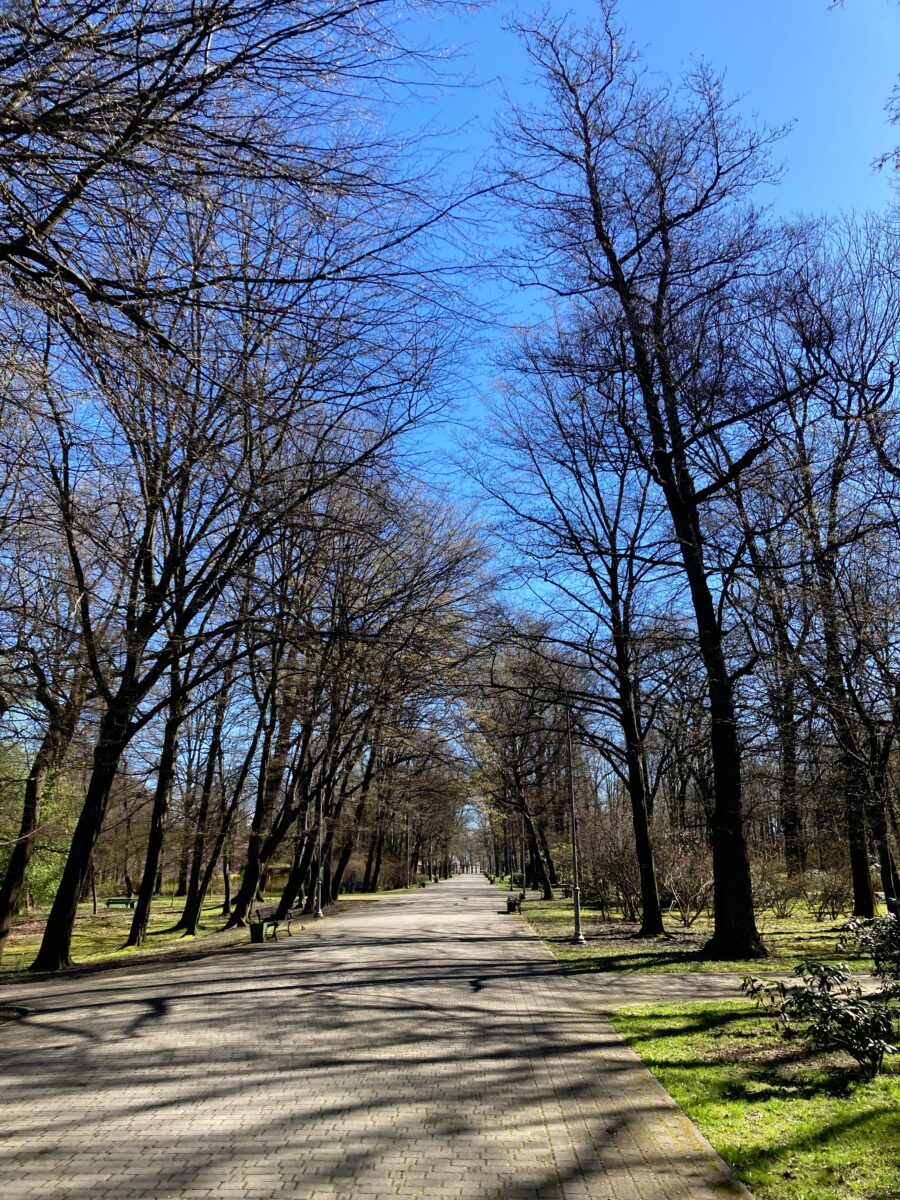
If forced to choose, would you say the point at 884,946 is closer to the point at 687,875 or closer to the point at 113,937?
the point at 687,875

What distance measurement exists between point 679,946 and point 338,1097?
1149 cm

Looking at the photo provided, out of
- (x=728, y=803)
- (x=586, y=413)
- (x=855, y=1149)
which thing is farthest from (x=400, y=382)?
(x=586, y=413)

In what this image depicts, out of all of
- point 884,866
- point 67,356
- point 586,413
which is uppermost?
point 586,413

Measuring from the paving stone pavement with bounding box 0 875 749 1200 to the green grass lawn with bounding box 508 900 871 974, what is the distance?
168 centimetres

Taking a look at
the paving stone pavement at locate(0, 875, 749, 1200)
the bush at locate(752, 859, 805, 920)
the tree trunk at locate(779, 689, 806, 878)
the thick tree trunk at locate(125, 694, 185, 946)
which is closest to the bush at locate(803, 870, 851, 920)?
the bush at locate(752, 859, 805, 920)

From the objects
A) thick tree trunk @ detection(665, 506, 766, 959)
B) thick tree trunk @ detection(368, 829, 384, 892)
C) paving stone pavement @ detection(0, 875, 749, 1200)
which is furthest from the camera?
thick tree trunk @ detection(368, 829, 384, 892)

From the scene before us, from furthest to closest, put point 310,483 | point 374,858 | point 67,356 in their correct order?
point 374,858
point 310,483
point 67,356

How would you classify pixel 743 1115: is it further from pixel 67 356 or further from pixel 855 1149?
pixel 67 356

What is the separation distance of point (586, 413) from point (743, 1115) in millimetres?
14390

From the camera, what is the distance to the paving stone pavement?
15.8 feet

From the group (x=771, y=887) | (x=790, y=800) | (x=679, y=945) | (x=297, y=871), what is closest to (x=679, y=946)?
(x=679, y=945)

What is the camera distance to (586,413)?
17.8m

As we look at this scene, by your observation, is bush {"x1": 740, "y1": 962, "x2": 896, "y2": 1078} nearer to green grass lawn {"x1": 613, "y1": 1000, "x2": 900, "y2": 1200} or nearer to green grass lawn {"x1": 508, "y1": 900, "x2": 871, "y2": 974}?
green grass lawn {"x1": 613, "y1": 1000, "x2": 900, "y2": 1200}

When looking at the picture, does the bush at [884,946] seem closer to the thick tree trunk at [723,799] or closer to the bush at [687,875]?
the thick tree trunk at [723,799]
